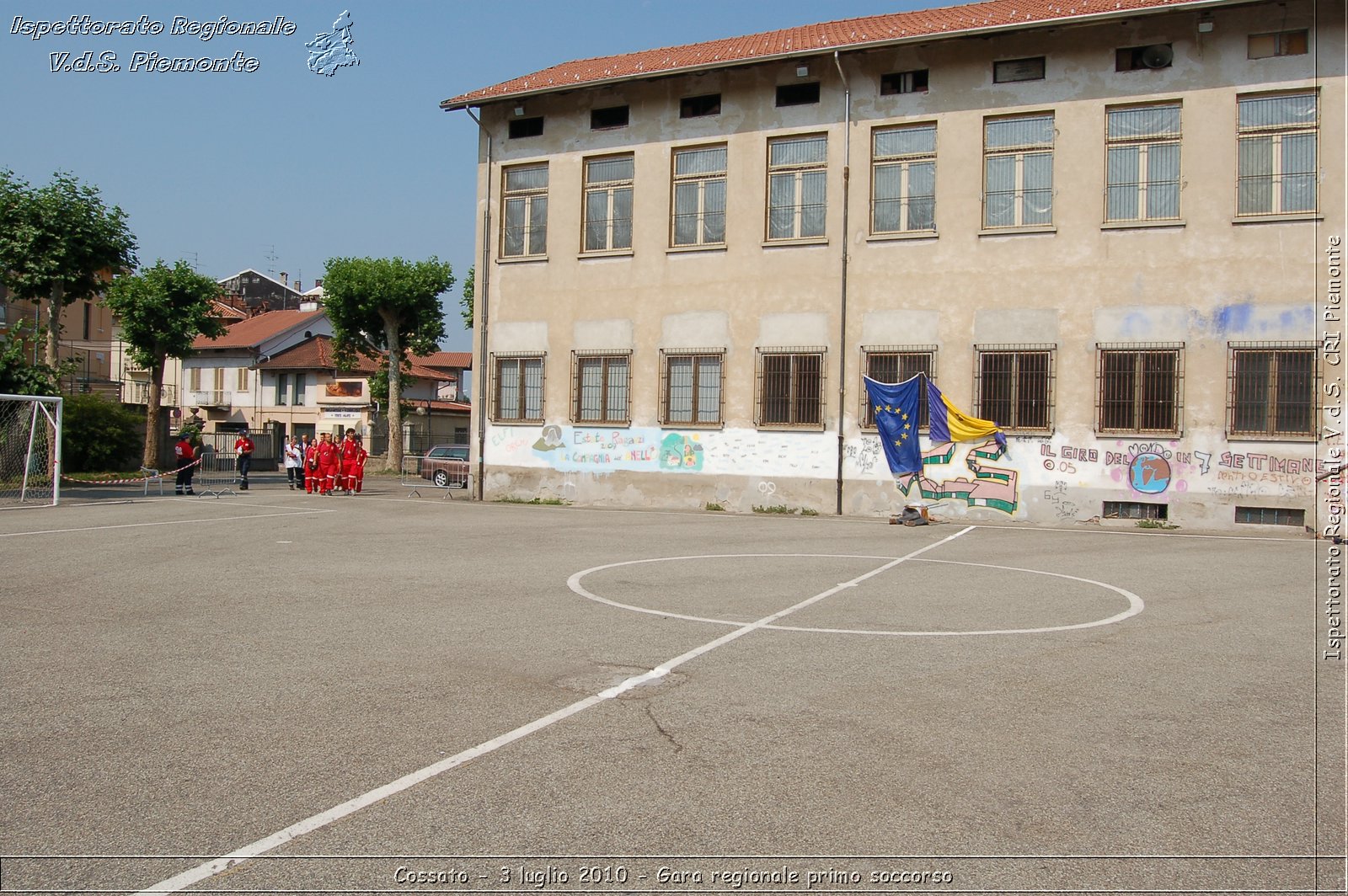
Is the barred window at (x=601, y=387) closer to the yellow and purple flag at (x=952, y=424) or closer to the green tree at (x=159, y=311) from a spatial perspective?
the yellow and purple flag at (x=952, y=424)

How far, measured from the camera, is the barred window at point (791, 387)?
2452cm

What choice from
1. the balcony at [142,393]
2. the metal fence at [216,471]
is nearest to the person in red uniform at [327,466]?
the metal fence at [216,471]

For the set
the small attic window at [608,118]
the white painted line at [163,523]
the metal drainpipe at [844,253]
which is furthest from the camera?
the small attic window at [608,118]

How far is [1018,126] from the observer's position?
2312 cm

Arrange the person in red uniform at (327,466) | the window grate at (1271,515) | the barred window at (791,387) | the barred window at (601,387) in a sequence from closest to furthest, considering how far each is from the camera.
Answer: the window grate at (1271,515) → the barred window at (791,387) → the barred window at (601,387) → the person in red uniform at (327,466)

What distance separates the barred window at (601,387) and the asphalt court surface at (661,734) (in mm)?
14785

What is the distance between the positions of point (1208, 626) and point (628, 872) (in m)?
7.30

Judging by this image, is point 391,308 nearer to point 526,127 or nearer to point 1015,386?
point 526,127

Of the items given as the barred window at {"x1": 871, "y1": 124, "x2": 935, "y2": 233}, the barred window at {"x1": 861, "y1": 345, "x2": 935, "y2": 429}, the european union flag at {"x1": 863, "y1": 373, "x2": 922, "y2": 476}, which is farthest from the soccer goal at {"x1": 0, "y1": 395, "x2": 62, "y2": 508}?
the barred window at {"x1": 871, "y1": 124, "x2": 935, "y2": 233}

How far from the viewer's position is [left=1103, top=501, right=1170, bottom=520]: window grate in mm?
21547

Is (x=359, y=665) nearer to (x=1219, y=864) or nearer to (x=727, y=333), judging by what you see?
(x=1219, y=864)

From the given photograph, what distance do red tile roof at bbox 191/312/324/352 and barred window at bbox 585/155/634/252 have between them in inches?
1940

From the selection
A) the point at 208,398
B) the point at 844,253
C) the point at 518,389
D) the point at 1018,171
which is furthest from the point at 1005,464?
the point at 208,398

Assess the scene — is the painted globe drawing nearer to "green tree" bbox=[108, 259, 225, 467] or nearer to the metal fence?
the metal fence
